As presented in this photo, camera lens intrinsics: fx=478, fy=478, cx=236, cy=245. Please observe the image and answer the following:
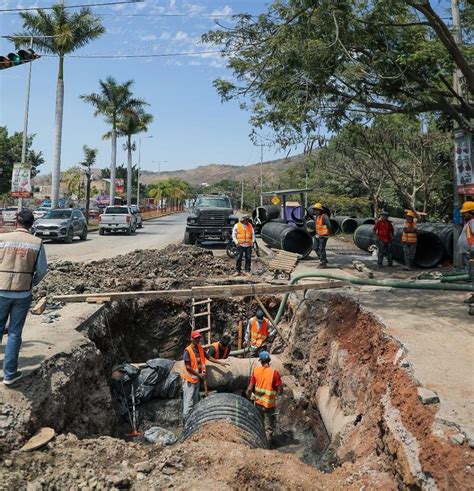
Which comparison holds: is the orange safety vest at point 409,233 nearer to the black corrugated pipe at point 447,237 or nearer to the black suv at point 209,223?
the black corrugated pipe at point 447,237

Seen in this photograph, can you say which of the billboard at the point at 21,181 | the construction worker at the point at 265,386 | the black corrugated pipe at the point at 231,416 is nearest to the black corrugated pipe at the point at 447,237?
the construction worker at the point at 265,386

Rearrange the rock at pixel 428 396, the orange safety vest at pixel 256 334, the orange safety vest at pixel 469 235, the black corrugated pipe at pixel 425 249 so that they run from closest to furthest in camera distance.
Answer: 1. the rock at pixel 428 396
2. the orange safety vest at pixel 469 235
3. the orange safety vest at pixel 256 334
4. the black corrugated pipe at pixel 425 249

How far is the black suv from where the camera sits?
20250 mm

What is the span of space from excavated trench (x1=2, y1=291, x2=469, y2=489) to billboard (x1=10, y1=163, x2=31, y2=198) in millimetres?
15261

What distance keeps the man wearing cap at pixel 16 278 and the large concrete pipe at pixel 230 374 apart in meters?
4.60

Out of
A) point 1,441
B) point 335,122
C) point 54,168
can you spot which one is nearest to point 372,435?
point 1,441

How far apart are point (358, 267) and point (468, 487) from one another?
10.1 m

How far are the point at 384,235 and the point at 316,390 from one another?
279 inches

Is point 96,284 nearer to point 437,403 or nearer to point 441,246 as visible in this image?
point 437,403

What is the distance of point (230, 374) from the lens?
948 cm

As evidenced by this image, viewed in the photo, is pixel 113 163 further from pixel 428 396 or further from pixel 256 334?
pixel 428 396

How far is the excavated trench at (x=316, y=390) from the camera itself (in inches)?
184

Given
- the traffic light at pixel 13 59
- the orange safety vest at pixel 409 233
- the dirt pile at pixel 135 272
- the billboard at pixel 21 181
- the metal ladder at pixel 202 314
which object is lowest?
the metal ladder at pixel 202 314

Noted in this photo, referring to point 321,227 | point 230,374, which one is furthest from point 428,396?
point 321,227
